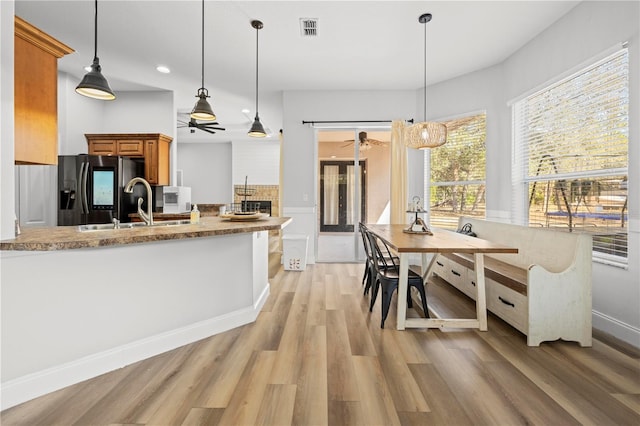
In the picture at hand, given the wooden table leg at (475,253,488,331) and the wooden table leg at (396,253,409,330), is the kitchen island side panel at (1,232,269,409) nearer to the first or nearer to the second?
the wooden table leg at (396,253,409,330)

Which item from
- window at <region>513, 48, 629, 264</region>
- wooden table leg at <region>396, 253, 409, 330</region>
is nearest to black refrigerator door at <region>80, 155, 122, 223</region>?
wooden table leg at <region>396, 253, 409, 330</region>

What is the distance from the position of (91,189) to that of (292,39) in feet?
11.5

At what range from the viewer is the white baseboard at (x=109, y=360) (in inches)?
62.3

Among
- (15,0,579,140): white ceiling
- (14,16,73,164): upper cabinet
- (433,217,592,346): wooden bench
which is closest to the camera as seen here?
(14,16,73,164): upper cabinet

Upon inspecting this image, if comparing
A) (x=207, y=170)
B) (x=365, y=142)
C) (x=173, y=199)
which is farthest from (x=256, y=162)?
(x=365, y=142)

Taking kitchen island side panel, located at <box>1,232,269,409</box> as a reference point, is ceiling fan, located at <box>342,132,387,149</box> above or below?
above

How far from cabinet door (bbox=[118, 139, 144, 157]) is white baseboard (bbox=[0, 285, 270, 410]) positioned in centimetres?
377

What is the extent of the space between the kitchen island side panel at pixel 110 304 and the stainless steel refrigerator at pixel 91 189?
2.85 meters

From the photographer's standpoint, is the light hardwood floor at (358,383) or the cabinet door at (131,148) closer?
the light hardwood floor at (358,383)

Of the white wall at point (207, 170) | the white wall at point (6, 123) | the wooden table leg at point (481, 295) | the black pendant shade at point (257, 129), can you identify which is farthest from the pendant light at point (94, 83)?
the white wall at point (207, 170)

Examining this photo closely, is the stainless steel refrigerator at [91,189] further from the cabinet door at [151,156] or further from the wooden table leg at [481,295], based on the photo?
the wooden table leg at [481,295]

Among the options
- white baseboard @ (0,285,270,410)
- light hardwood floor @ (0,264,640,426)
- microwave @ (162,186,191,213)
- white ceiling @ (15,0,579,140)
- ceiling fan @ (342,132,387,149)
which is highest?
white ceiling @ (15,0,579,140)

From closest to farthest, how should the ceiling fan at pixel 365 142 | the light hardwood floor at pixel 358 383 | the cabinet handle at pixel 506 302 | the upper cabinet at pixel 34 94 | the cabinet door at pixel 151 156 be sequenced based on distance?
the light hardwood floor at pixel 358 383, the upper cabinet at pixel 34 94, the cabinet handle at pixel 506 302, the cabinet door at pixel 151 156, the ceiling fan at pixel 365 142

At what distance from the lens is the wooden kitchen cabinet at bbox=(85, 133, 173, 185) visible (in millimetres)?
4734
